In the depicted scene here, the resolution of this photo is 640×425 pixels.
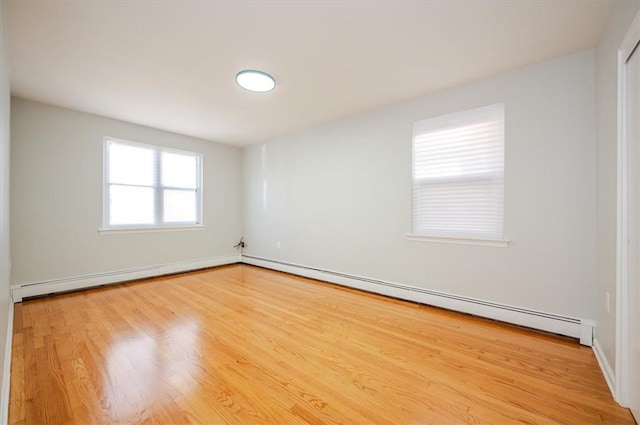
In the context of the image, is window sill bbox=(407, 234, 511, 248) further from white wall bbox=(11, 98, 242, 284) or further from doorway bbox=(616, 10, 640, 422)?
white wall bbox=(11, 98, 242, 284)

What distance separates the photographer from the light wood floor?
4.58ft

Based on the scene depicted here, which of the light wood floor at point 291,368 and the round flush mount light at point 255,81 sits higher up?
the round flush mount light at point 255,81

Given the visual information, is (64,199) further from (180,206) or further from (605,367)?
(605,367)

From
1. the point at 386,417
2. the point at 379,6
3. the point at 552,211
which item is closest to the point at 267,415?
the point at 386,417

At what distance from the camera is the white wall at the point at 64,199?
10.4ft

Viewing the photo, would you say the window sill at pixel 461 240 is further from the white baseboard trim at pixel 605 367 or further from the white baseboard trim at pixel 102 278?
the white baseboard trim at pixel 102 278

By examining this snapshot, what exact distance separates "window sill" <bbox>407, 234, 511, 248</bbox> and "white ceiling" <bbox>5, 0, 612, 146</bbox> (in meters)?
1.64

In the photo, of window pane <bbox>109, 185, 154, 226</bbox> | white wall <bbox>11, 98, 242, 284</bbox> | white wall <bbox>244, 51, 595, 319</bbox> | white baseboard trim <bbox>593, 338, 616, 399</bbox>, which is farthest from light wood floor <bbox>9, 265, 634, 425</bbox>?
window pane <bbox>109, 185, 154, 226</bbox>

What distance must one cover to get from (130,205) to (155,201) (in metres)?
0.36

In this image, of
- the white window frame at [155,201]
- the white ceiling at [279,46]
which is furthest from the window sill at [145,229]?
the white ceiling at [279,46]

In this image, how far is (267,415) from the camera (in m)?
1.37

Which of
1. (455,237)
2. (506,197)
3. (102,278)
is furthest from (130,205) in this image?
(506,197)

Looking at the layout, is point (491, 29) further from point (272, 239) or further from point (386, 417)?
point (272, 239)

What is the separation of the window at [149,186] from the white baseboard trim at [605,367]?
532cm
